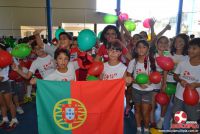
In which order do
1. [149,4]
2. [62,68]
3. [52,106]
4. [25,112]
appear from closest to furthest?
[52,106], [62,68], [25,112], [149,4]

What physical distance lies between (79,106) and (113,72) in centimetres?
57

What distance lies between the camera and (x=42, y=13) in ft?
26.9

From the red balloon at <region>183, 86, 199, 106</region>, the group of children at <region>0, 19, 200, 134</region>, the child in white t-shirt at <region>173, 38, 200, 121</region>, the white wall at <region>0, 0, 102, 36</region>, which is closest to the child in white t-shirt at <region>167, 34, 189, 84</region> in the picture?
the group of children at <region>0, 19, 200, 134</region>

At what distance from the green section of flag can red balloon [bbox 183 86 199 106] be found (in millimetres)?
1130

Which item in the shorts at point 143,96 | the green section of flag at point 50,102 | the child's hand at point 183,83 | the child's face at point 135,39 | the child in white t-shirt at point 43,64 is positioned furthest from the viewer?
the child's face at point 135,39

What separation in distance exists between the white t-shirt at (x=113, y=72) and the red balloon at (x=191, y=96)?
648 mm

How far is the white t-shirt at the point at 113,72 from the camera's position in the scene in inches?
84.4

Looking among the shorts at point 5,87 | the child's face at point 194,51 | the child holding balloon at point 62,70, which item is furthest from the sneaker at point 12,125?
the child's face at point 194,51

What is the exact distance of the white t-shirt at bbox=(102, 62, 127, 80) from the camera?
214 cm

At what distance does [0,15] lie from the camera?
24.8ft

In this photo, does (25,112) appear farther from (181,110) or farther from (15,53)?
(181,110)

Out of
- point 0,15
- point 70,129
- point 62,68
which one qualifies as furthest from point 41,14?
point 70,129

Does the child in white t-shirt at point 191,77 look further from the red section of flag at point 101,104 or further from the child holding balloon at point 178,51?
the red section of flag at point 101,104

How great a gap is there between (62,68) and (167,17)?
3.96 meters
